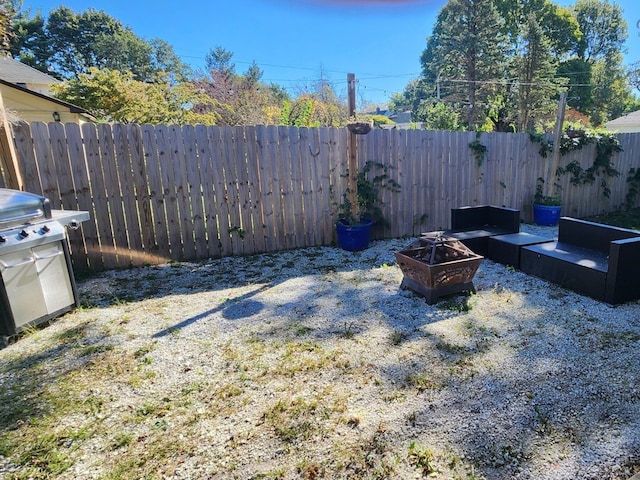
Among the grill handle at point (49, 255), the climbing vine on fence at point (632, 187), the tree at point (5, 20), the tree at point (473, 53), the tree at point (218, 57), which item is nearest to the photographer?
the grill handle at point (49, 255)

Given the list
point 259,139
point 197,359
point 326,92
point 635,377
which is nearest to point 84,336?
point 197,359

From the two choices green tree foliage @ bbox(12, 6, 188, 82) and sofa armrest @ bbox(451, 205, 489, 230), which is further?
green tree foliage @ bbox(12, 6, 188, 82)

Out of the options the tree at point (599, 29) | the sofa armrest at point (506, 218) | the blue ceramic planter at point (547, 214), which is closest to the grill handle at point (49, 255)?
the sofa armrest at point (506, 218)

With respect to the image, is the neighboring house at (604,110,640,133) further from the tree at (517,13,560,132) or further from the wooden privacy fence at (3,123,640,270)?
the wooden privacy fence at (3,123,640,270)

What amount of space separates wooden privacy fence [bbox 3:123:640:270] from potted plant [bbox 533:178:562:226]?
1369 millimetres

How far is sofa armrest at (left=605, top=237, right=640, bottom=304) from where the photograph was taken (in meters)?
2.96

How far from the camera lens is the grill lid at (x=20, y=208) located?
8.46ft

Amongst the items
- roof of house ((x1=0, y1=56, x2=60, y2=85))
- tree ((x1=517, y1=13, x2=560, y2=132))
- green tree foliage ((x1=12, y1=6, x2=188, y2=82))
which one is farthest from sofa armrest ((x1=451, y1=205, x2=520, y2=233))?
green tree foliage ((x1=12, y1=6, x2=188, y2=82))

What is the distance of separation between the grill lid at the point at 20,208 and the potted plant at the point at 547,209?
7.05 metres

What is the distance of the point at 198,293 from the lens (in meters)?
3.59

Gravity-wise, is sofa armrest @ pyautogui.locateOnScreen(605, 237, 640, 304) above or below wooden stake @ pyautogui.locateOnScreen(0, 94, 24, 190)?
below

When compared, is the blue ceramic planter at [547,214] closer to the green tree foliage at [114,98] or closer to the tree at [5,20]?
the tree at [5,20]

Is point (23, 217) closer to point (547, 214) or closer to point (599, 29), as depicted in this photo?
point (547, 214)

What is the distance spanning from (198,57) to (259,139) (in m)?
23.7
